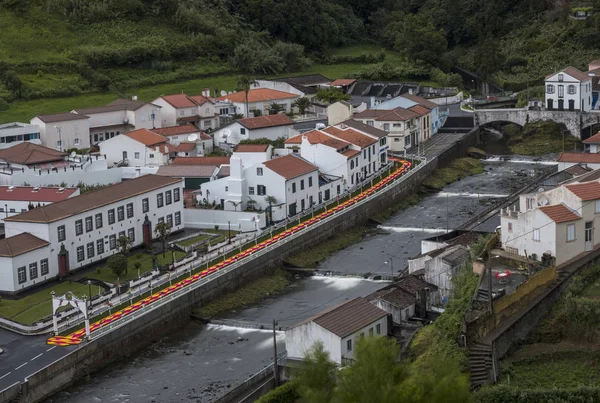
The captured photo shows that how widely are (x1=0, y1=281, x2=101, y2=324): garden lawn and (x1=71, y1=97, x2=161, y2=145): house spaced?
91.0 feet

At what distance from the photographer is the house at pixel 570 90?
78.7 meters

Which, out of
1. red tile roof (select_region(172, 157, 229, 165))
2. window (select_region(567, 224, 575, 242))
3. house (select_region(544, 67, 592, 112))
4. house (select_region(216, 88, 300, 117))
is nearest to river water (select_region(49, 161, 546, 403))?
window (select_region(567, 224, 575, 242))

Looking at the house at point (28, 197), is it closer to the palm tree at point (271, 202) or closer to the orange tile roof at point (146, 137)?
the palm tree at point (271, 202)

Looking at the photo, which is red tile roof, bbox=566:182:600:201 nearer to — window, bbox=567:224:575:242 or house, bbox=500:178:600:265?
house, bbox=500:178:600:265

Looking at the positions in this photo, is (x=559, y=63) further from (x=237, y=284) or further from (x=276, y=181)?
(x=237, y=284)

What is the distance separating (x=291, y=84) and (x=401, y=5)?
114 ft

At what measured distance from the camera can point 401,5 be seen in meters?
119

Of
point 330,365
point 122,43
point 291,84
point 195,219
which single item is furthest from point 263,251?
point 122,43

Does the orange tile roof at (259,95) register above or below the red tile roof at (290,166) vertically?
above

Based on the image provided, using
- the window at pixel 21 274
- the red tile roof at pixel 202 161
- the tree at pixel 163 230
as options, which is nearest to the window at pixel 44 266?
the window at pixel 21 274

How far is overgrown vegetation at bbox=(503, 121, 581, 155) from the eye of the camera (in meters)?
77.6

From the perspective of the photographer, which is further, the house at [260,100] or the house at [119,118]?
the house at [260,100]

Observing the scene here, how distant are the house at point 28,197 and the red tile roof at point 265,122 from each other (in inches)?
754

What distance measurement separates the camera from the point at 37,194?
53.4m
